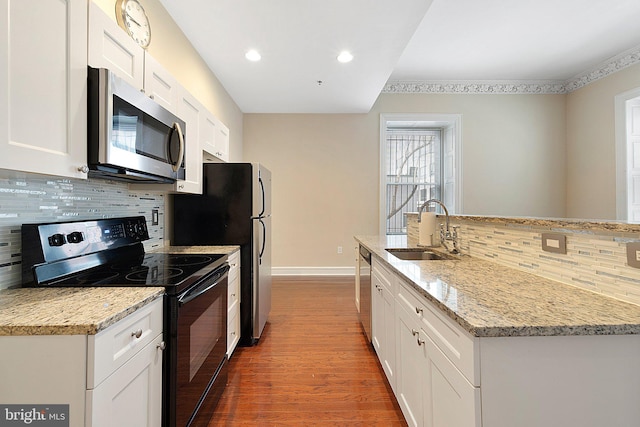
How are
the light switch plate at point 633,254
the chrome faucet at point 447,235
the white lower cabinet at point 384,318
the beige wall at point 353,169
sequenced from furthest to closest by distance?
the beige wall at point 353,169
the chrome faucet at point 447,235
the white lower cabinet at point 384,318
the light switch plate at point 633,254

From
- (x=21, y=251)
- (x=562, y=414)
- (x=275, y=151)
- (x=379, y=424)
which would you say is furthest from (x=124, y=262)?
(x=275, y=151)

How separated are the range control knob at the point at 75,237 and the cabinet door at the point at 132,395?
64 cm

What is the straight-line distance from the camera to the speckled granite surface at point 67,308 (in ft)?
2.51

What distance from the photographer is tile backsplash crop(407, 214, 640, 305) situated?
984 mm

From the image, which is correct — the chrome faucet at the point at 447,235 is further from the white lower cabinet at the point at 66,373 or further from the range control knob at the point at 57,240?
the range control knob at the point at 57,240

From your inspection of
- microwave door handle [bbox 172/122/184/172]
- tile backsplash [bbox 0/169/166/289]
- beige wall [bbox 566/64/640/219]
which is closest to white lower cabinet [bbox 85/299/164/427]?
tile backsplash [bbox 0/169/166/289]

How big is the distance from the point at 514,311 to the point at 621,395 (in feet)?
1.09

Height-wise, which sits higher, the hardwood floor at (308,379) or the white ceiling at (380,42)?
the white ceiling at (380,42)

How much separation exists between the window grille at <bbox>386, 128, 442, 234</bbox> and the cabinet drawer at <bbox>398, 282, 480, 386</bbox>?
391cm

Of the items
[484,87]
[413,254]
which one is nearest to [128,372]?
[413,254]

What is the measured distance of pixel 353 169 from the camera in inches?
188

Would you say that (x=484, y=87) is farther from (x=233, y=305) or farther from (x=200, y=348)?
(x=200, y=348)

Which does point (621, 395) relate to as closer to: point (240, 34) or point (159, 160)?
point (159, 160)
